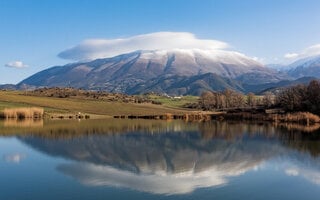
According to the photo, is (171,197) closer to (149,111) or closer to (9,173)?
(9,173)

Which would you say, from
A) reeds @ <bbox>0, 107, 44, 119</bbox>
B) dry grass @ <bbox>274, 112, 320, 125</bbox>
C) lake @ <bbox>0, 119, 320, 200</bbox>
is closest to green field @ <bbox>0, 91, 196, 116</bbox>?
reeds @ <bbox>0, 107, 44, 119</bbox>

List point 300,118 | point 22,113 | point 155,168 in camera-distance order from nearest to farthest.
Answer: point 155,168, point 300,118, point 22,113

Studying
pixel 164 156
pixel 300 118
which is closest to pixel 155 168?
pixel 164 156

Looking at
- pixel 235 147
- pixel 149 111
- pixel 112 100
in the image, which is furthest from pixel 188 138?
pixel 112 100

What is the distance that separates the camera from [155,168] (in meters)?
35.3

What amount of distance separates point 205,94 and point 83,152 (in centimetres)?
11739

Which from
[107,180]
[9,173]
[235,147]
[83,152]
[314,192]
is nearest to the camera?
[314,192]

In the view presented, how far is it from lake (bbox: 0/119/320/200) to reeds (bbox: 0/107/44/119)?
131 feet

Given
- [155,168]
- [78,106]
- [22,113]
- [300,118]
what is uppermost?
[78,106]

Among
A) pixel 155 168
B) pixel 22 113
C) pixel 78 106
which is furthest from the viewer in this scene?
pixel 78 106

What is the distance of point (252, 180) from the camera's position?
1235 inches

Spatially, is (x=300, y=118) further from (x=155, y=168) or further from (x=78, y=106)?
(x=155, y=168)

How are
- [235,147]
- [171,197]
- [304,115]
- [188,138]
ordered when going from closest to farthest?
1. [171,197]
2. [235,147]
3. [188,138]
4. [304,115]

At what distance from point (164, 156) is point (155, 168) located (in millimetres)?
7732
